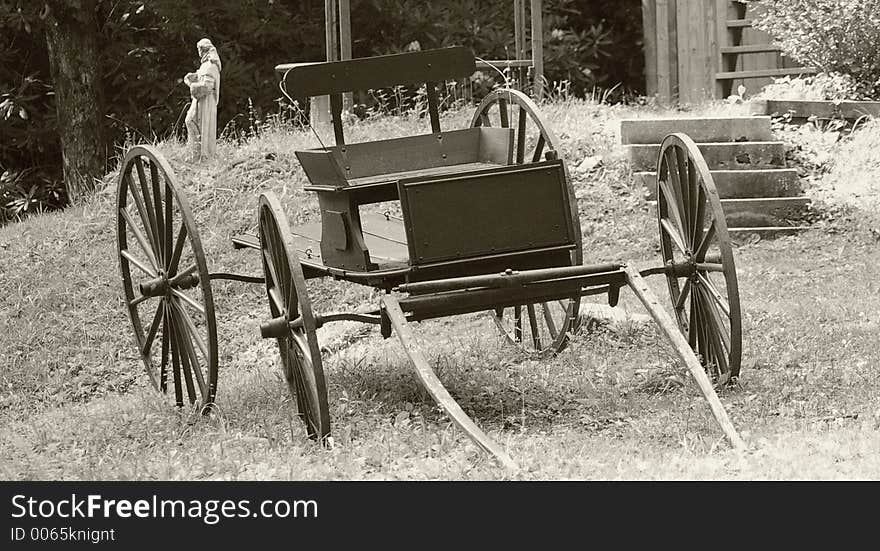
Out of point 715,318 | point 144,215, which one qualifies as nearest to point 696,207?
point 715,318

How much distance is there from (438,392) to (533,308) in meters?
2.44

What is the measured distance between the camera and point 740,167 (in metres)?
10.5

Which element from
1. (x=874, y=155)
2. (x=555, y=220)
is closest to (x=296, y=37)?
(x=874, y=155)

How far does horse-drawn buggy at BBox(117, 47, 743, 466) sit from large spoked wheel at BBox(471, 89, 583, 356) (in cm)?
10

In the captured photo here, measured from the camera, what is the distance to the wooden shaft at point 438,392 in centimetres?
484

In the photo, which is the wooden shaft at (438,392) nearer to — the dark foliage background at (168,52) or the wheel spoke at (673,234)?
the wheel spoke at (673,234)

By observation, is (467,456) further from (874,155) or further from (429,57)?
(874,155)

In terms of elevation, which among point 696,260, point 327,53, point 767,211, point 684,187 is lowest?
point 767,211

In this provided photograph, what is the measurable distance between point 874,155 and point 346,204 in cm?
595

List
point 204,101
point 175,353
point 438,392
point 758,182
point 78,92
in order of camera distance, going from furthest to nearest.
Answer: point 78,92
point 204,101
point 758,182
point 175,353
point 438,392

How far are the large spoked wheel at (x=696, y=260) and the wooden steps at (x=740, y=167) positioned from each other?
3.71 m

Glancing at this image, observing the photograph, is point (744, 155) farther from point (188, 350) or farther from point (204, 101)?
point (188, 350)
